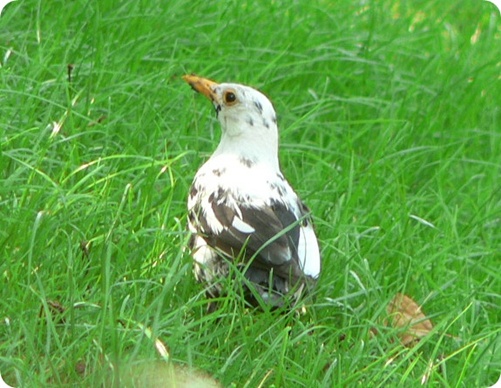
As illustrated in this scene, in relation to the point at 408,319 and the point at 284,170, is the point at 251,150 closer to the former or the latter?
the point at 408,319

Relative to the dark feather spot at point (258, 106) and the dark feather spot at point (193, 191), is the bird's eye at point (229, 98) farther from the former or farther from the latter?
the dark feather spot at point (193, 191)

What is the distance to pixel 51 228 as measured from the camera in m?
4.65

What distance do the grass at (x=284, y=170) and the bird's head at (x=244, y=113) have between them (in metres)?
0.25

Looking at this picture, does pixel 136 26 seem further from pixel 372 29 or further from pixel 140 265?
pixel 140 265

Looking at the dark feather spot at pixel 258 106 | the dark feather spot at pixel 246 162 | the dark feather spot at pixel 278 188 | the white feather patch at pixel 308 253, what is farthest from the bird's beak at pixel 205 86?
the white feather patch at pixel 308 253

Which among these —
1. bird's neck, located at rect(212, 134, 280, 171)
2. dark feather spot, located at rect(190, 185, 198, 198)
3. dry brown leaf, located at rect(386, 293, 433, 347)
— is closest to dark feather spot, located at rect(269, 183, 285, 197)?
bird's neck, located at rect(212, 134, 280, 171)

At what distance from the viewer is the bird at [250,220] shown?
454 centimetres

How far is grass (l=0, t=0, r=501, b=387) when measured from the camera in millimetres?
4320

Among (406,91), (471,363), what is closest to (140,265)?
(471,363)

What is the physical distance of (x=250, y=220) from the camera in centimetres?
460

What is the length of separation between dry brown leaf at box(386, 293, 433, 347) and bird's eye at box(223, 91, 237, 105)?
3.00 feet

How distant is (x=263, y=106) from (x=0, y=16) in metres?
1.53

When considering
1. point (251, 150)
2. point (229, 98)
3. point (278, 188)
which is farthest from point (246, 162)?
point (229, 98)

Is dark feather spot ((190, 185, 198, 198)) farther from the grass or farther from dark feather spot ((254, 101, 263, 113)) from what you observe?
dark feather spot ((254, 101, 263, 113))
